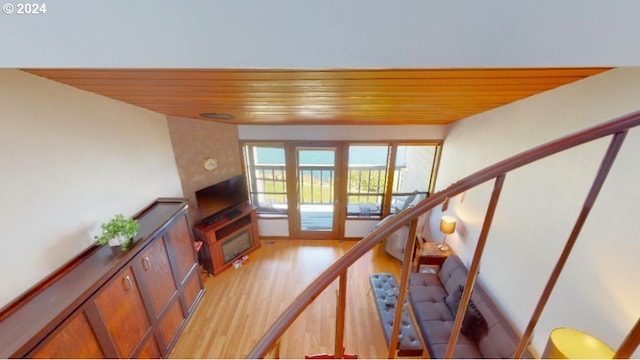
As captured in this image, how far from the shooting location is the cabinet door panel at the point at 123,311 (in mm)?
1814

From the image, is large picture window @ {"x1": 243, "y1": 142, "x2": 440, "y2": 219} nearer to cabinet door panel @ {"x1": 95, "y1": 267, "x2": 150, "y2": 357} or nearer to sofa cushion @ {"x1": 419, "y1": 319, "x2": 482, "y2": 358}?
sofa cushion @ {"x1": 419, "y1": 319, "x2": 482, "y2": 358}

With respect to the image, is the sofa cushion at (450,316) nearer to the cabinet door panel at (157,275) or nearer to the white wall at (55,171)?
the cabinet door panel at (157,275)

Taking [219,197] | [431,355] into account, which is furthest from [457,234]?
[219,197]

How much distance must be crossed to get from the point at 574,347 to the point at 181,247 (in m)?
3.48

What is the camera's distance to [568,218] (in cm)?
176

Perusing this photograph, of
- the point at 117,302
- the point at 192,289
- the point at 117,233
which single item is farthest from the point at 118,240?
the point at 192,289

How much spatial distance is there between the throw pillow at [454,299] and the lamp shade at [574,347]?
46.0 inches

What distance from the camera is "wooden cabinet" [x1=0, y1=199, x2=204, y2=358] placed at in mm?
1433

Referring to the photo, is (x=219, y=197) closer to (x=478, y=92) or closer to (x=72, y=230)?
(x=72, y=230)

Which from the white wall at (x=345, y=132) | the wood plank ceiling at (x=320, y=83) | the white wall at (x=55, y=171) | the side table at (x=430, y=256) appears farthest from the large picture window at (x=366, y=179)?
→ the white wall at (x=55, y=171)

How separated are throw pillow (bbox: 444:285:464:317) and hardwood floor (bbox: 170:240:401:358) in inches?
34.4

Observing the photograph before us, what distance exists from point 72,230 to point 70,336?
804mm

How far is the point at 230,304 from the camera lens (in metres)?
3.21

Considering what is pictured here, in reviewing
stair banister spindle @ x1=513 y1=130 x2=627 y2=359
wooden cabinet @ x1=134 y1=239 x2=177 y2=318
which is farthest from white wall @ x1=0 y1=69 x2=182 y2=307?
stair banister spindle @ x1=513 y1=130 x2=627 y2=359
